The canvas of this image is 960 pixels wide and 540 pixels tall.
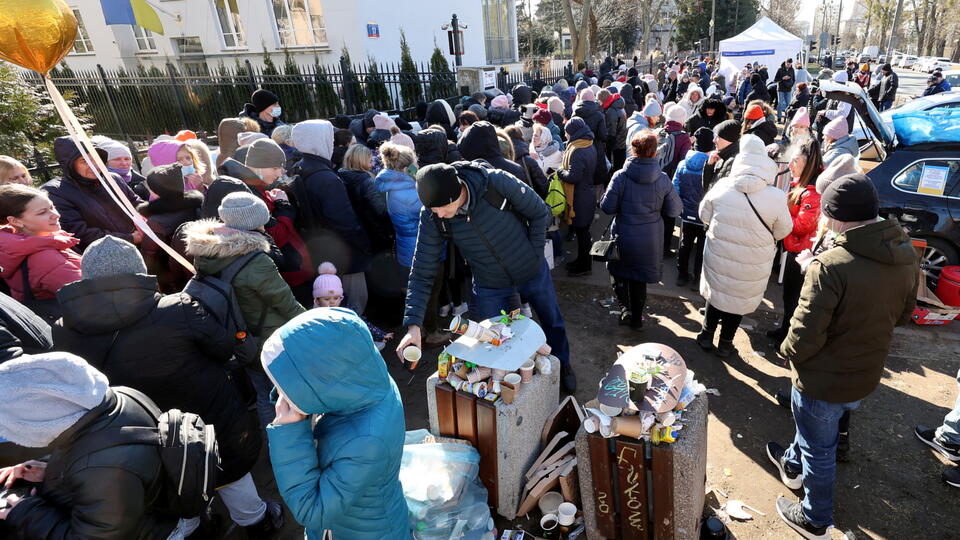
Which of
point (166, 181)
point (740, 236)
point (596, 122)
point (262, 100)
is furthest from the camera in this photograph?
point (596, 122)

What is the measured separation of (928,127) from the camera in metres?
4.59

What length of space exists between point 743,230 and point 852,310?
58.3 inches

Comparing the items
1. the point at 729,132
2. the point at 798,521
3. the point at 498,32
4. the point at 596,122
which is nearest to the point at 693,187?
the point at 729,132

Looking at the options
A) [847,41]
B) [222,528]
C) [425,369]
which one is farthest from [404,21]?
[847,41]

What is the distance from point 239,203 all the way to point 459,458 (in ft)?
6.52

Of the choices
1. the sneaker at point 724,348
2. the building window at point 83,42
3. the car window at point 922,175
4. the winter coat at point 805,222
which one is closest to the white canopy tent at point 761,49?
the car window at point 922,175

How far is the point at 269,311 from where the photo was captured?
2977mm

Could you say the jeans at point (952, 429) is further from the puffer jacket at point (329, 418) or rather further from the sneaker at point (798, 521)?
the puffer jacket at point (329, 418)

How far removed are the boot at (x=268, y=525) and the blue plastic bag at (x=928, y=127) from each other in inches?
245

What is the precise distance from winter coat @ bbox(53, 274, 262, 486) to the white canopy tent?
2114 centimetres

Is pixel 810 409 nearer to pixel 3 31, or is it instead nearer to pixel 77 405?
pixel 77 405

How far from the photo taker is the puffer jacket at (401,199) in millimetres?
4324

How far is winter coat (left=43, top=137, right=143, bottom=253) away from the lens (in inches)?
144

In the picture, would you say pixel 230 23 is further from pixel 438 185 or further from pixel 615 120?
pixel 438 185
